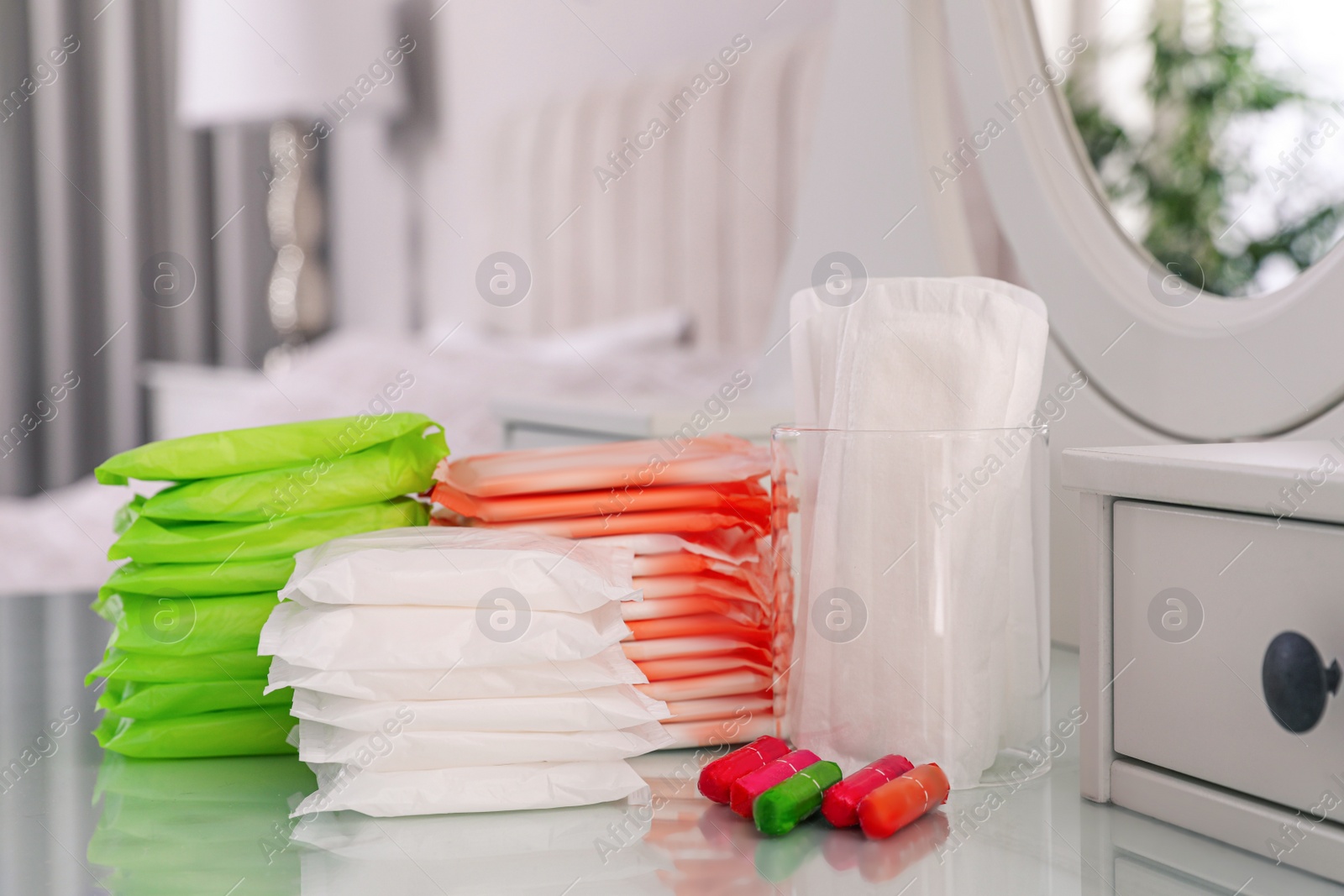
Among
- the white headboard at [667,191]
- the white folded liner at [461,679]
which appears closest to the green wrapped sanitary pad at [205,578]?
the white folded liner at [461,679]

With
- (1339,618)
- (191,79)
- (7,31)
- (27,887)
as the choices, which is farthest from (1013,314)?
(7,31)

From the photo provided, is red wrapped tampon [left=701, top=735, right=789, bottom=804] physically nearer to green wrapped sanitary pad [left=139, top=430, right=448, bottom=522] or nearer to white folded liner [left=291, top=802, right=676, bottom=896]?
white folded liner [left=291, top=802, right=676, bottom=896]

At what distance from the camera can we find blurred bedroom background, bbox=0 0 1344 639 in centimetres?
93

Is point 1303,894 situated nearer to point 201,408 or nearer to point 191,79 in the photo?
point 201,408

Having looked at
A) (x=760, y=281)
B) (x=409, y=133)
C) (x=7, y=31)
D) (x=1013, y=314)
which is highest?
(x=7, y=31)

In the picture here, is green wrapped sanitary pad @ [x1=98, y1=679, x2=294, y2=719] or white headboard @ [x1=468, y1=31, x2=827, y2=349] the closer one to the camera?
green wrapped sanitary pad @ [x1=98, y1=679, x2=294, y2=719]

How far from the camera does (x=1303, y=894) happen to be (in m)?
0.50

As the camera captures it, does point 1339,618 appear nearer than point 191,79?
Yes

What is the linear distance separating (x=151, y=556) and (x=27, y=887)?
9.3 inches
